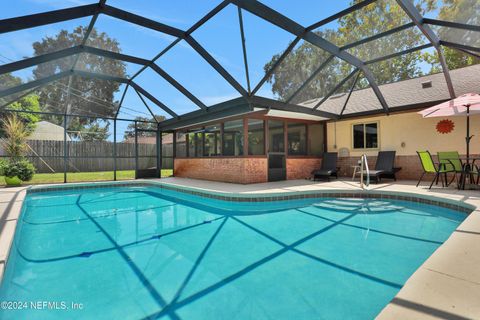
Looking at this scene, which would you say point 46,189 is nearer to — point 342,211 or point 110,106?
point 110,106

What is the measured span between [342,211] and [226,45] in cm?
522

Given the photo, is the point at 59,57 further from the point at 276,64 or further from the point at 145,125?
the point at 145,125

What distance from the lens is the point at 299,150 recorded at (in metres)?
11.2

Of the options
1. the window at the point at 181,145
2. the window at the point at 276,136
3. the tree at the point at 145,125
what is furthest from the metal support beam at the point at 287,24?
the tree at the point at 145,125

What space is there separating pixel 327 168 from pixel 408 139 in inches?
124

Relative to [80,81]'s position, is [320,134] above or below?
below

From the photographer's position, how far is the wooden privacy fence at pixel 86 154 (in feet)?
47.3

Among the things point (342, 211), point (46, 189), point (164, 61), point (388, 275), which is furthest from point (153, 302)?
point (46, 189)

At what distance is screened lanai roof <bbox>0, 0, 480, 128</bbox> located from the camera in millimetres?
5727

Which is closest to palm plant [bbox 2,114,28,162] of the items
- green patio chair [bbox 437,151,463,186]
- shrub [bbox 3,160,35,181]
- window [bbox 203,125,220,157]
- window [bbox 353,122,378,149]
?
shrub [bbox 3,160,35,181]

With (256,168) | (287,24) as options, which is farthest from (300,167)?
(287,24)

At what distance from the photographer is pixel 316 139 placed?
11.9 meters

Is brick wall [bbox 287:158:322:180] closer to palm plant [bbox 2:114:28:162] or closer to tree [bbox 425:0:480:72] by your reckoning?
tree [bbox 425:0:480:72]

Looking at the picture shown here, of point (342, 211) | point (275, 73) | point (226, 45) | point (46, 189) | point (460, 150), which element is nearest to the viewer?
point (342, 211)
